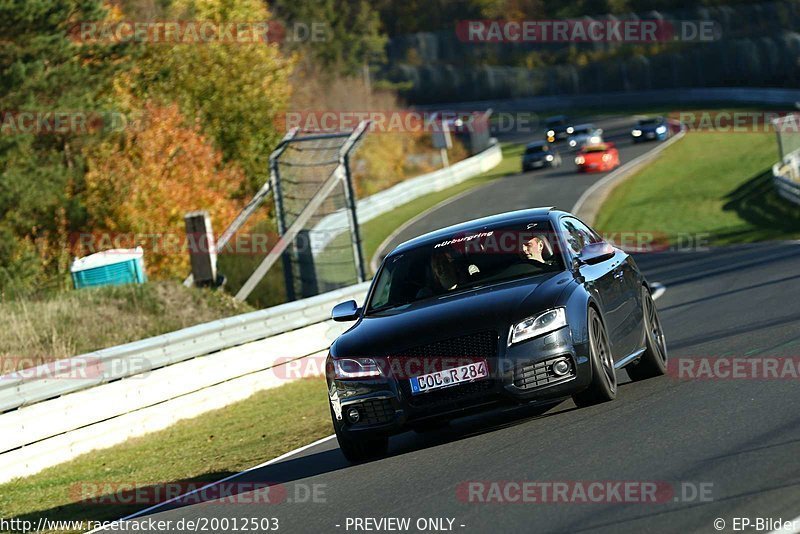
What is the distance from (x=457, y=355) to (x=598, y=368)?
3.55ft

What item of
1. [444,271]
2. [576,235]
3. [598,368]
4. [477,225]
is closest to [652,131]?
[576,235]

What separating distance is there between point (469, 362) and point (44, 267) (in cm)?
3176

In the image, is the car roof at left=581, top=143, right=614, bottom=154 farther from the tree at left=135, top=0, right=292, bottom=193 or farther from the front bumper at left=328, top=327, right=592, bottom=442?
the front bumper at left=328, top=327, right=592, bottom=442

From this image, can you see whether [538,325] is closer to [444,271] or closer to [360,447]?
[444,271]

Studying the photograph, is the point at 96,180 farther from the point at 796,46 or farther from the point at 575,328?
the point at 796,46

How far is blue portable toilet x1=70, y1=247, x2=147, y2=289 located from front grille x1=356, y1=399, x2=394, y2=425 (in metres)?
15.4

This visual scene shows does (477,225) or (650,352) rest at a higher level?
(477,225)

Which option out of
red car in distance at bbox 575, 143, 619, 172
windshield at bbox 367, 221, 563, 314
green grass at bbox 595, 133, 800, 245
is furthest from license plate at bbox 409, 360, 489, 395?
red car in distance at bbox 575, 143, 619, 172

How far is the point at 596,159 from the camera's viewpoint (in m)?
56.8

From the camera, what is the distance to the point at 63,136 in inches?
1599

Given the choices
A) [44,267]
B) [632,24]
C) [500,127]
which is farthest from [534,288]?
[632,24]

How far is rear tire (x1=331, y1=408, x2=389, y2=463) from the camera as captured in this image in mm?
9391

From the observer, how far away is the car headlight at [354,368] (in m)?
9.09

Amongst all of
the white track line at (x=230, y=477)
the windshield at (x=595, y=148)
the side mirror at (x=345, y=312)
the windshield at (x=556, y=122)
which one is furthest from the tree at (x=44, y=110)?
the windshield at (x=556, y=122)
